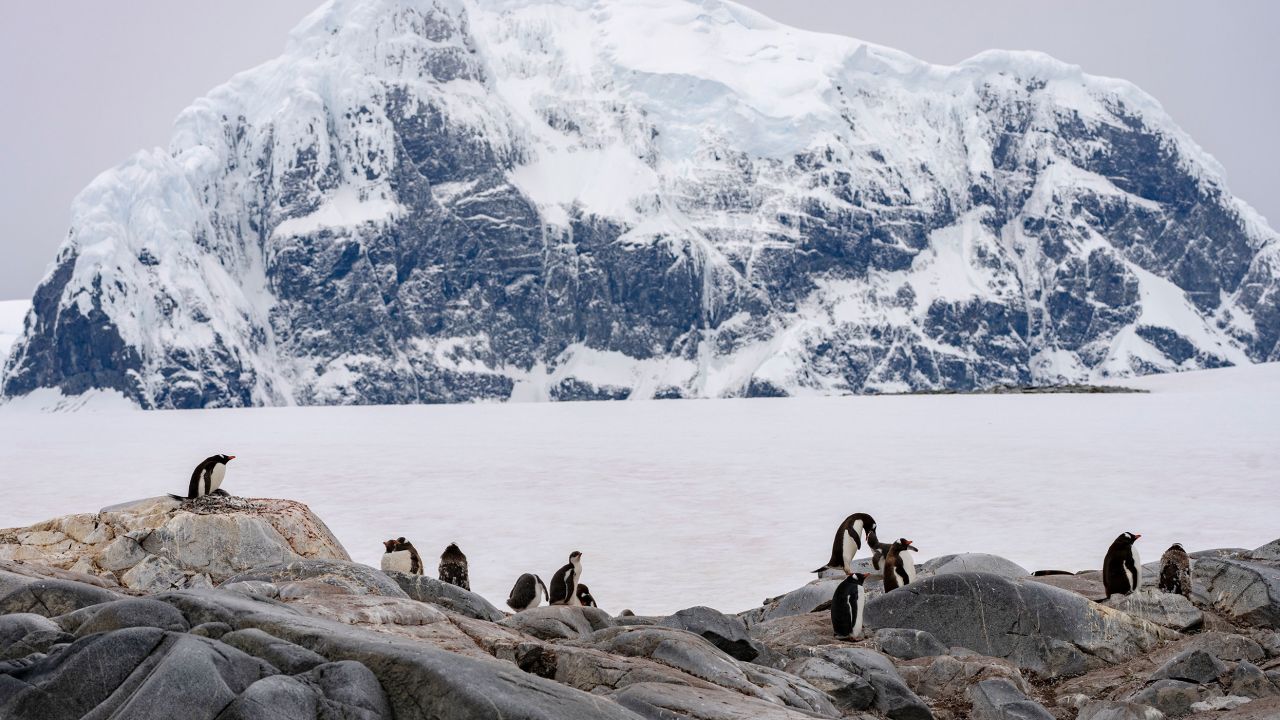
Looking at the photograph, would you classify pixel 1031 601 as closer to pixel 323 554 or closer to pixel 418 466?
pixel 323 554

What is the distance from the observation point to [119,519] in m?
14.9

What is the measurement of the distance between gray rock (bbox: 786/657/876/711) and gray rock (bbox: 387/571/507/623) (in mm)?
3500

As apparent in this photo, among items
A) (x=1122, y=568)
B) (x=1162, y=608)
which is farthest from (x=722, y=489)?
(x=1162, y=608)

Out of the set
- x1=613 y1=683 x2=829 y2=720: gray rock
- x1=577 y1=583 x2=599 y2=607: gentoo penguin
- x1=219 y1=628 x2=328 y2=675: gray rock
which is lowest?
x1=577 y1=583 x2=599 y2=607: gentoo penguin

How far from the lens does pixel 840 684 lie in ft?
34.1

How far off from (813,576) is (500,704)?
1489 centimetres

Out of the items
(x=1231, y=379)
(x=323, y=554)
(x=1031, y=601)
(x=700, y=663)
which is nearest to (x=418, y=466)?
(x=323, y=554)

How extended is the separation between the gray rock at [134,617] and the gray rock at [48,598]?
6.08ft

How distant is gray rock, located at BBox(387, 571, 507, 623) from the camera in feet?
40.3

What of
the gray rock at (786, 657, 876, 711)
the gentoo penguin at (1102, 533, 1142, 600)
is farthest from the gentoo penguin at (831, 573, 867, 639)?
the gentoo penguin at (1102, 533, 1142, 600)

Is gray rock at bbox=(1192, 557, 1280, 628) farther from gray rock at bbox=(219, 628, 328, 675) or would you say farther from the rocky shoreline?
gray rock at bbox=(219, 628, 328, 675)

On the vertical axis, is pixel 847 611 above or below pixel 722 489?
above

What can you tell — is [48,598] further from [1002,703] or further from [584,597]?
[584,597]

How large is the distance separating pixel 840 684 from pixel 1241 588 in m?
7.29
